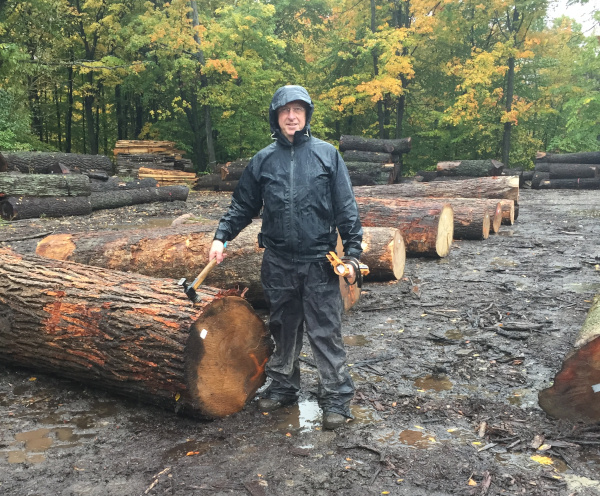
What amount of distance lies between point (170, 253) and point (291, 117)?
3.04 m

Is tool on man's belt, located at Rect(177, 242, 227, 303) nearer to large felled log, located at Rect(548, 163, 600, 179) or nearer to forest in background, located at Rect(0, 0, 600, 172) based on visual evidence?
forest in background, located at Rect(0, 0, 600, 172)

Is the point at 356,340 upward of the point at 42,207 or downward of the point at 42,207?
downward

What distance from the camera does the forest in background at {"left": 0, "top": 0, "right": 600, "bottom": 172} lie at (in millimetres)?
20672

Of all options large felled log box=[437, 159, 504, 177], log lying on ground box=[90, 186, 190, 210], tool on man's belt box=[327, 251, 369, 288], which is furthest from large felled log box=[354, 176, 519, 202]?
tool on man's belt box=[327, 251, 369, 288]

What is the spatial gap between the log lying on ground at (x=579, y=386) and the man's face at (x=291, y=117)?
2170 mm

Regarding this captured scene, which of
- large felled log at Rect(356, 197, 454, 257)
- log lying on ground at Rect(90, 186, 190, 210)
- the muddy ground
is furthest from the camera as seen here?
log lying on ground at Rect(90, 186, 190, 210)

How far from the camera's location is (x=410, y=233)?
8.30 metres

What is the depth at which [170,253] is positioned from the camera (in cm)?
592

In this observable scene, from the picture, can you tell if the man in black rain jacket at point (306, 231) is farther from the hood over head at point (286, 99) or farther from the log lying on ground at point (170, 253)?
the log lying on ground at point (170, 253)

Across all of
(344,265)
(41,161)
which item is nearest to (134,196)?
(41,161)

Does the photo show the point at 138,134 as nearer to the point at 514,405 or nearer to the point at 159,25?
the point at 159,25

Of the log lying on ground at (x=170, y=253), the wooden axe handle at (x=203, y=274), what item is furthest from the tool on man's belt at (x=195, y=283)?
the log lying on ground at (x=170, y=253)

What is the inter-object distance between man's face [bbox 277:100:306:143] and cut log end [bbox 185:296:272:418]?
3.82 ft

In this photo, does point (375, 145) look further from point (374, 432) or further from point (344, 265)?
point (374, 432)
